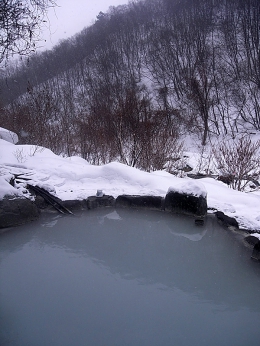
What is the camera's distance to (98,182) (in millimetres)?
6719

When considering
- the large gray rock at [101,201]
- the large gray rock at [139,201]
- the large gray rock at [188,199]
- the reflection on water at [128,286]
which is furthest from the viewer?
the large gray rock at [101,201]

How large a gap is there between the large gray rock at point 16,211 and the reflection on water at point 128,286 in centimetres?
19

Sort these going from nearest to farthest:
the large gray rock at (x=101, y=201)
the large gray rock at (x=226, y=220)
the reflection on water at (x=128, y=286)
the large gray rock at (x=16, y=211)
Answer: the reflection on water at (x=128, y=286), the large gray rock at (x=226, y=220), the large gray rock at (x=16, y=211), the large gray rock at (x=101, y=201)

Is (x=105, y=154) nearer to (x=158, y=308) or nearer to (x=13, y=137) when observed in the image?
(x=13, y=137)

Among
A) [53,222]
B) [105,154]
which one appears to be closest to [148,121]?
[105,154]

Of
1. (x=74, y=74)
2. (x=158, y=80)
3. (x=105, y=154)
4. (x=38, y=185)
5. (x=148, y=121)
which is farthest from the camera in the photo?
(x=74, y=74)

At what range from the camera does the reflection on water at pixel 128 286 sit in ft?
8.79

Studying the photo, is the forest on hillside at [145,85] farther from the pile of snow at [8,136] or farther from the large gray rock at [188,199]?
the large gray rock at [188,199]

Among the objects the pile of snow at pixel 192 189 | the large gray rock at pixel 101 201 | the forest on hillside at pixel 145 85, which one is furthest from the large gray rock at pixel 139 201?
the forest on hillside at pixel 145 85

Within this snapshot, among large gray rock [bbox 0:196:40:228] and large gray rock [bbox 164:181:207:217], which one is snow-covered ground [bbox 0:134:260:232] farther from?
large gray rock [bbox 0:196:40:228]

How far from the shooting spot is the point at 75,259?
404 centimetres

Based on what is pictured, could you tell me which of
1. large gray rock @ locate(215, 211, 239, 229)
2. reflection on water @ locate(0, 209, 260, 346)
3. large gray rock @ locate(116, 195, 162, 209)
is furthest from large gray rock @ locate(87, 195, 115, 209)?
large gray rock @ locate(215, 211, 239, 229)

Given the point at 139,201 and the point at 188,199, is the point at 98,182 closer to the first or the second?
the point at 139,201

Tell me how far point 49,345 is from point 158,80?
92.5ft
